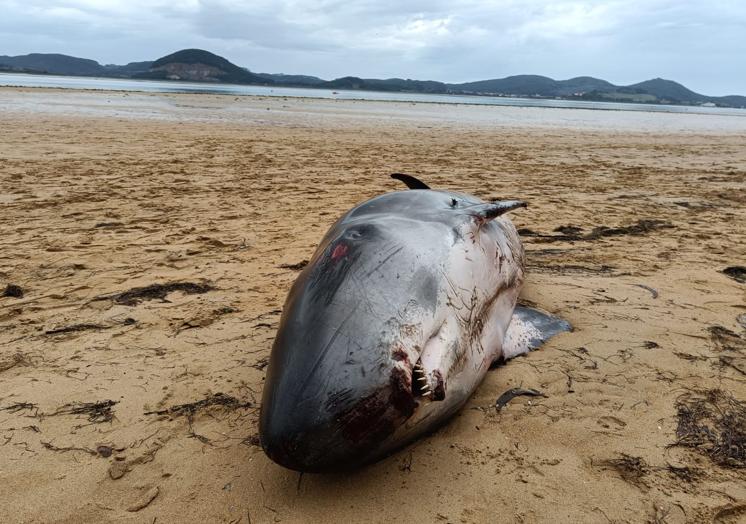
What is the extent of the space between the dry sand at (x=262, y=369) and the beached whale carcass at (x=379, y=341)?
0.24 meters

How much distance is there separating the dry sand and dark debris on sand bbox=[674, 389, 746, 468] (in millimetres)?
70

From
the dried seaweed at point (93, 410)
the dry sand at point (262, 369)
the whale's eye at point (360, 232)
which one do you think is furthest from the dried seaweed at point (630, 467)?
the dried seaweed at point (93, 410)

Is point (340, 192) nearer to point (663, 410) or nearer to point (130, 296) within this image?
point (130, 296)

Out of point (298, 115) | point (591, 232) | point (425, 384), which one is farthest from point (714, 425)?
point (298, 115)

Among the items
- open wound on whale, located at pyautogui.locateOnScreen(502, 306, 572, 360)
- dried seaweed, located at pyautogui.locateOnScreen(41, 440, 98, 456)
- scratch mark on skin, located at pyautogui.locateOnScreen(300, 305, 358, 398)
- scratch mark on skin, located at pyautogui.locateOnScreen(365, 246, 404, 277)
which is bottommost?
dried seaweed, located at pyautogui.locateOnScreen(41, 440, 98, 456)

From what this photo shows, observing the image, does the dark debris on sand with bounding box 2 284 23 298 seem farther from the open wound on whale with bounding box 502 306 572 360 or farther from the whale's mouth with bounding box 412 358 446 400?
the open wound on whale with bounding box 502 306 572 360

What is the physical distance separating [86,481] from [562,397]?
242 cm

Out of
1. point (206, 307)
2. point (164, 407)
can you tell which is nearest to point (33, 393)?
point (164, 407)

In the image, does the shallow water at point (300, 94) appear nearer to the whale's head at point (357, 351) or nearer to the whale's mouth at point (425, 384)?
the whale's head at point (357, 351)

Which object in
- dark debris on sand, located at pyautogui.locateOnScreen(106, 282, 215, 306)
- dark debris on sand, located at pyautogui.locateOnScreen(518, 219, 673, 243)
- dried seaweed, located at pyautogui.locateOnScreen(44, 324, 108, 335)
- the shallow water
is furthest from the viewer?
the shallow water

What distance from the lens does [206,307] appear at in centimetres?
399

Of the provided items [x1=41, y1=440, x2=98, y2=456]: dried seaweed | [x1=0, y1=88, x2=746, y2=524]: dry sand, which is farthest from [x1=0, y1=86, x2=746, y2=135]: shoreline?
[x1=41, y1=440, x2=98, y2=456]: dried seaweed

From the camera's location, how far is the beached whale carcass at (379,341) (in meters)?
2.01

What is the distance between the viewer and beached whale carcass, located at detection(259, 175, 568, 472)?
6.59 feet
